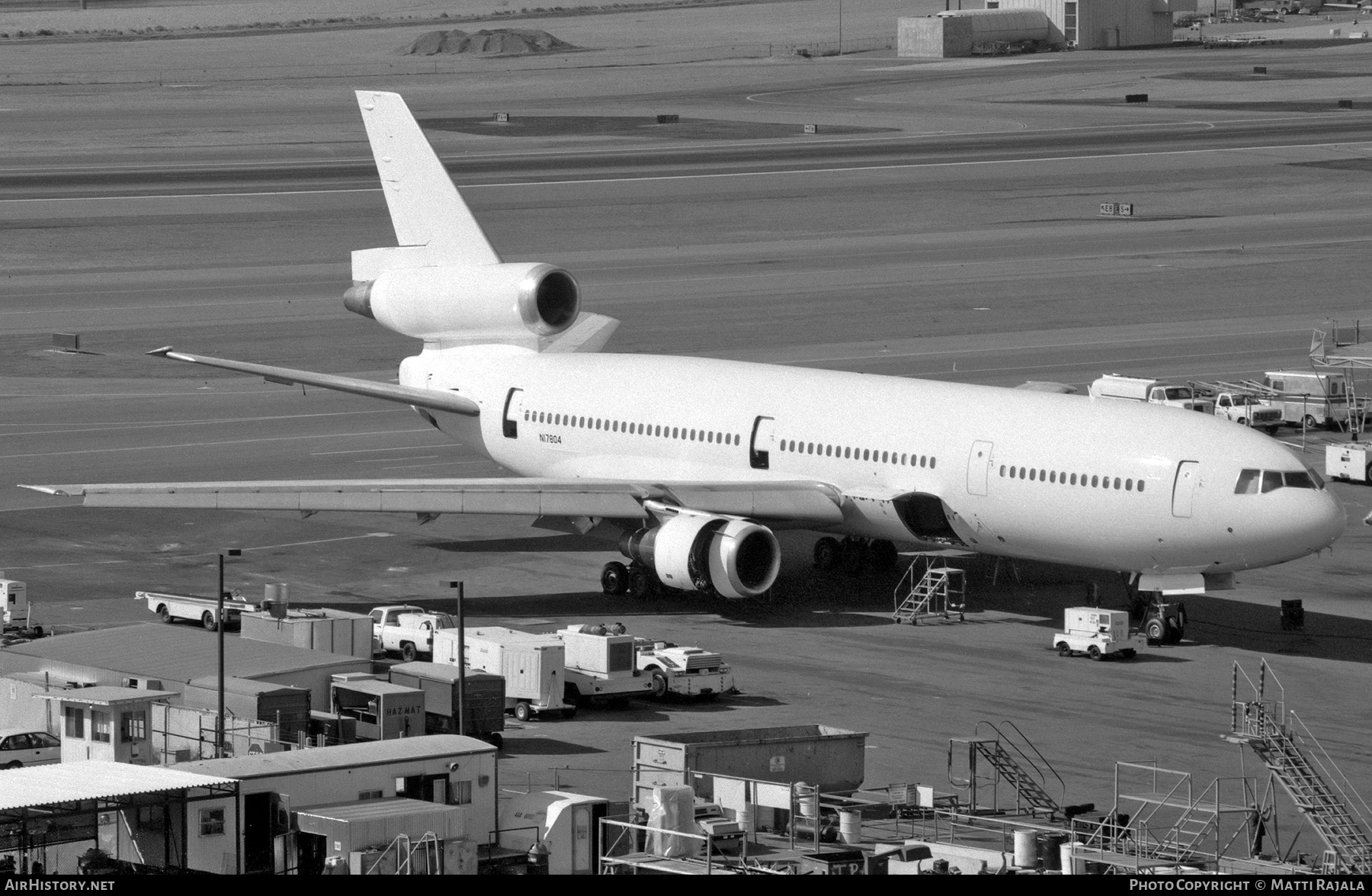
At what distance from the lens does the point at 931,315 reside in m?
97.5

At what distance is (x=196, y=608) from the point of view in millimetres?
47031

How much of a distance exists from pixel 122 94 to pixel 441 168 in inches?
5682

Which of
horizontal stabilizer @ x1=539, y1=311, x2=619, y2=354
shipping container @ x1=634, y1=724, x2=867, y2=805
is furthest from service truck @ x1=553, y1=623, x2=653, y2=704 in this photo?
horizontal stabilizer @ x1=539, y1=311, x2=619, y2=354

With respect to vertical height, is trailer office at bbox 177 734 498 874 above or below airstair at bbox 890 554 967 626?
below

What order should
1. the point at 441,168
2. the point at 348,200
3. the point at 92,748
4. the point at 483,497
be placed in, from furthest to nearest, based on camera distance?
the point at 348,200 < the point at 441,168 < the point at 483,497 < the point at 92,748

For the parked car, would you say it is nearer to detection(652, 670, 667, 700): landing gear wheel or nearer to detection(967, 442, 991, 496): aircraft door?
detection(652, 670, 667, 700): landing gear wheel

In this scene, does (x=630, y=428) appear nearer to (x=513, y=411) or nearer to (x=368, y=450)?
(x=513, y=411)

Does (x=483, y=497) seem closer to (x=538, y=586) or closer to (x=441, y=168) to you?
(x=538, y=586)

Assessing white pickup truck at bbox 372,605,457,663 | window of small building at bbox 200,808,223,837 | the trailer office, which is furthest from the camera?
white pickup truck at bbox 372,605,457,663

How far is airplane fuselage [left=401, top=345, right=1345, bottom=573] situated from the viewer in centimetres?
4581

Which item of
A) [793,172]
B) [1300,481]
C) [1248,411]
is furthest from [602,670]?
[793,172]

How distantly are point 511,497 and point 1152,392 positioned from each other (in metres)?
29.0

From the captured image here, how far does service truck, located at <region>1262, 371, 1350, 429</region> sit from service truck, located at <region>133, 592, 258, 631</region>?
3935 cm

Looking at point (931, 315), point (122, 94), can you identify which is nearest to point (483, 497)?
point (931, 315)
